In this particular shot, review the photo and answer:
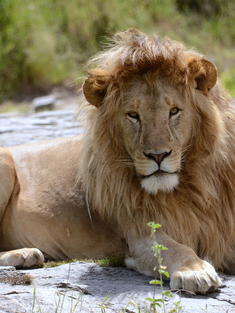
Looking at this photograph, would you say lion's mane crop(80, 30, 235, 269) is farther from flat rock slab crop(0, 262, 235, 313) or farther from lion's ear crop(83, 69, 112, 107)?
flat rock slab crop(0, 262, 235, 313)

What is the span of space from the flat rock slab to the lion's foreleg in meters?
0.05

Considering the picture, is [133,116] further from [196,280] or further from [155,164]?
[196,280]

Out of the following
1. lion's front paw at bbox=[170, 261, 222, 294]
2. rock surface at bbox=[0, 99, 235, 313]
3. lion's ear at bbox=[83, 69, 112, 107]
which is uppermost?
lion's ear at bbox=[83, 69, 112, 107]

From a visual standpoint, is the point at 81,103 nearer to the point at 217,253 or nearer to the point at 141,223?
the point at 141,223

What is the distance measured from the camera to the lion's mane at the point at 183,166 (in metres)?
5.04

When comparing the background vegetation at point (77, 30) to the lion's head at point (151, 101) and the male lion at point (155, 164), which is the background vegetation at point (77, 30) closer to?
the male lion at point (155, 164)

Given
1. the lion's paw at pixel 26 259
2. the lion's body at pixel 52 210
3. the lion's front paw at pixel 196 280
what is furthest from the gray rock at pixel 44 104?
the lion's front paw at pixel 196 280

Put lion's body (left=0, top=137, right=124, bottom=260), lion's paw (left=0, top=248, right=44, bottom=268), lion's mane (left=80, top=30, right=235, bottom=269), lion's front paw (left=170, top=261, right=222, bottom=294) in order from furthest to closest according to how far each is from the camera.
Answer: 1. lion's body (left=0, top=137, right=124, bottom=260)
2. lion's paw (left=0, top=248, right=44, bottom=268)
3. lion's mane (left=80, top=30, right=235, bottom=269)
4. lion's front paw (left=170, top=261, right=222, bottom=294)

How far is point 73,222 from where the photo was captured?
5.67m

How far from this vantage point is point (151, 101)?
4918 millimetres

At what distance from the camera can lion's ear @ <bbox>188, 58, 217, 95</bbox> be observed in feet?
16.6

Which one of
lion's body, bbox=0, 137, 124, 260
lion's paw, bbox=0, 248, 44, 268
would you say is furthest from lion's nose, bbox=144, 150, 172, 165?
lion's paw, bbox=0, 248, 44, 268

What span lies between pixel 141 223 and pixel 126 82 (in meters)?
0.81

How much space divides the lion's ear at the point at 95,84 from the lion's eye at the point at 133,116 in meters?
0.25
